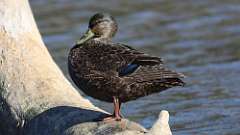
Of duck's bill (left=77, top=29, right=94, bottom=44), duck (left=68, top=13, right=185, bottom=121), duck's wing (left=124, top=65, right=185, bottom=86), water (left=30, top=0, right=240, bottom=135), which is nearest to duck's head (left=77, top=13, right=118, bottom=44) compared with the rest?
duck's bill (left=77, top=29, right=94, bottom=44)

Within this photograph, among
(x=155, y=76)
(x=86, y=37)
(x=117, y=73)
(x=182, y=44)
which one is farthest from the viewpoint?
(x=182, y=44)

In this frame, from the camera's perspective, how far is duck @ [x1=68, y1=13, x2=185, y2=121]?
7406 mm

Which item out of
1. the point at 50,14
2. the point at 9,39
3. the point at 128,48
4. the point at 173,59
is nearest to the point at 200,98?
the point at 173,59

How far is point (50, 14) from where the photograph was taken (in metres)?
17.1

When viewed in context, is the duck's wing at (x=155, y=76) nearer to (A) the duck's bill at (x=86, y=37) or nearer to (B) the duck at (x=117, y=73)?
(B) the duck at (x=117, y=73)

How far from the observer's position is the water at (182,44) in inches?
414

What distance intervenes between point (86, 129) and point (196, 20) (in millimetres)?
8306

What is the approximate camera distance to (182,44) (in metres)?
14.1

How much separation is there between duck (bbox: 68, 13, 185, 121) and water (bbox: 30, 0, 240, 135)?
2.26 metres

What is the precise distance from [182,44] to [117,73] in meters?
6.64

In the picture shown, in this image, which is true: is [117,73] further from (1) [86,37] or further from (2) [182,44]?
(2) [182,44]

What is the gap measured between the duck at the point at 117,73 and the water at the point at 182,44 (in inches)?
88.9

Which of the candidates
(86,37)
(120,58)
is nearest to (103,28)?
(86,37)

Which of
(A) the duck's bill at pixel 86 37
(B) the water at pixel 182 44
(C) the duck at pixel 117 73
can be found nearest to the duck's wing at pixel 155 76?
(C) the duck at pixel 117 73
